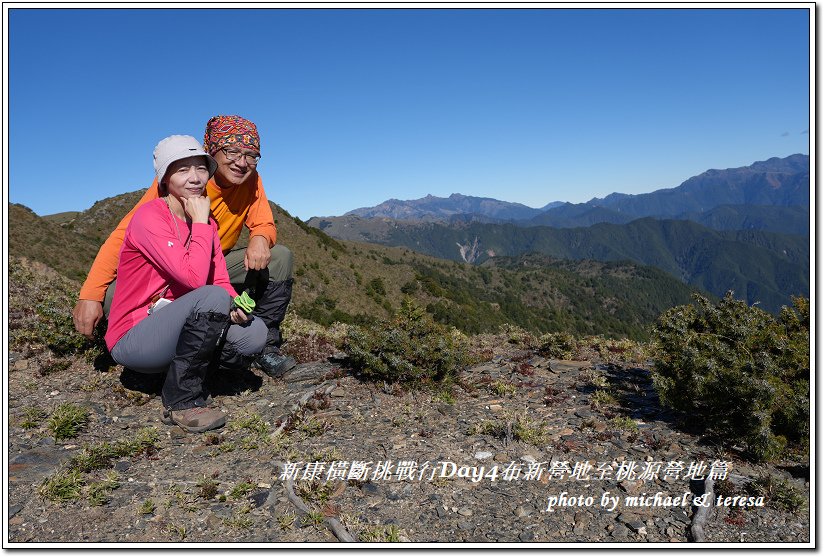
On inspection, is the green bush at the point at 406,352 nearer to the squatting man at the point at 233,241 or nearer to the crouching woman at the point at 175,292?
the squatting man at the point at 233,241

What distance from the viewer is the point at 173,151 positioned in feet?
15.3

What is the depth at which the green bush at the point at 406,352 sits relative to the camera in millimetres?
6695

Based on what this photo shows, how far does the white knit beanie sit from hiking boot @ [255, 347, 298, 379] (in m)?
3.19

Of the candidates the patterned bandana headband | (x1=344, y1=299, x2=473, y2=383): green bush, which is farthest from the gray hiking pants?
(x1=344, y1=299, x2=473, y2=383): green bush

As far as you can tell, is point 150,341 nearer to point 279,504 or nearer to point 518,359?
point 279,504

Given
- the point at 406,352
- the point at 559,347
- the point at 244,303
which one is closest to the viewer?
the point at 244,303

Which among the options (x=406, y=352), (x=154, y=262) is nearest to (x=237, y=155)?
(x=154, y=262)

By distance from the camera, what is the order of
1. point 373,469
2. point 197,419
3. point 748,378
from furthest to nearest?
point 197,419 → point 748,378 → point 373,469

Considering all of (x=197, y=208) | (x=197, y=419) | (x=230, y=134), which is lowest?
(x=197, y=419)

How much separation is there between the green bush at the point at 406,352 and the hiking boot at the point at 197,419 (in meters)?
2.17

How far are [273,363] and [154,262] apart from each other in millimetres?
2723

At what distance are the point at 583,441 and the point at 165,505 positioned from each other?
13.0 ft

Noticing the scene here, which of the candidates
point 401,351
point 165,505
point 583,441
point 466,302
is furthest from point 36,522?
point 466,302

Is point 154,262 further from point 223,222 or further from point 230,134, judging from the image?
point 230,134
